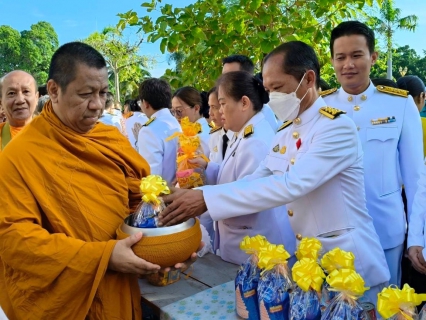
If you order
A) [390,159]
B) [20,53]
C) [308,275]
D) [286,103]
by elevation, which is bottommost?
[308,275]

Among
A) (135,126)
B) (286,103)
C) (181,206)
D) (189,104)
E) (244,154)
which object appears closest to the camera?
(181,206)

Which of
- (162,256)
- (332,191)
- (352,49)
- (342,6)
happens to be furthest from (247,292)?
(342,6)

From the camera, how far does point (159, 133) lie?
4.48 meters

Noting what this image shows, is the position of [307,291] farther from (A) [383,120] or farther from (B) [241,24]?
(B) [241,24]

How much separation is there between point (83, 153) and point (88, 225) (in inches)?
14.2

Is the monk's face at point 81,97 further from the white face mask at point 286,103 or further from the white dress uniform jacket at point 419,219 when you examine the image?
the white dress uniform jacket at point 419,219

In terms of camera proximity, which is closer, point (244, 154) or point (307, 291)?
point (307, 291)

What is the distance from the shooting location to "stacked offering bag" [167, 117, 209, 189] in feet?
9.84

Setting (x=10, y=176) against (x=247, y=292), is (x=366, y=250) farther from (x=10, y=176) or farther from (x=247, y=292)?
(x=10, y=176)

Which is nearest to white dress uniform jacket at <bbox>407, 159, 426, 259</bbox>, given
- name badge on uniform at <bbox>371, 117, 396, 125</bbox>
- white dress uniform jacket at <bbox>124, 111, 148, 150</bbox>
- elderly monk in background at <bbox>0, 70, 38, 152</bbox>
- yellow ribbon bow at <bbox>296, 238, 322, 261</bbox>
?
name badge on uniform at <bbox>371, 117, 396, 125</bbox>

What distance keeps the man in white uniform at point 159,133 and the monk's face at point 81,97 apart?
8.01 feet

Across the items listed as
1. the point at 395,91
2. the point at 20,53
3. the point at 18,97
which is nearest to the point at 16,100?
the point at 18,97

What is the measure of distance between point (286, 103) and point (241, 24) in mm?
2339

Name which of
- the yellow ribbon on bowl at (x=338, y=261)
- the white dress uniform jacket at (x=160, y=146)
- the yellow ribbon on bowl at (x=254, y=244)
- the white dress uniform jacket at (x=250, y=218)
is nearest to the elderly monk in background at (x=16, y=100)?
the white dress uniform jacket at (x=160, y=146)
